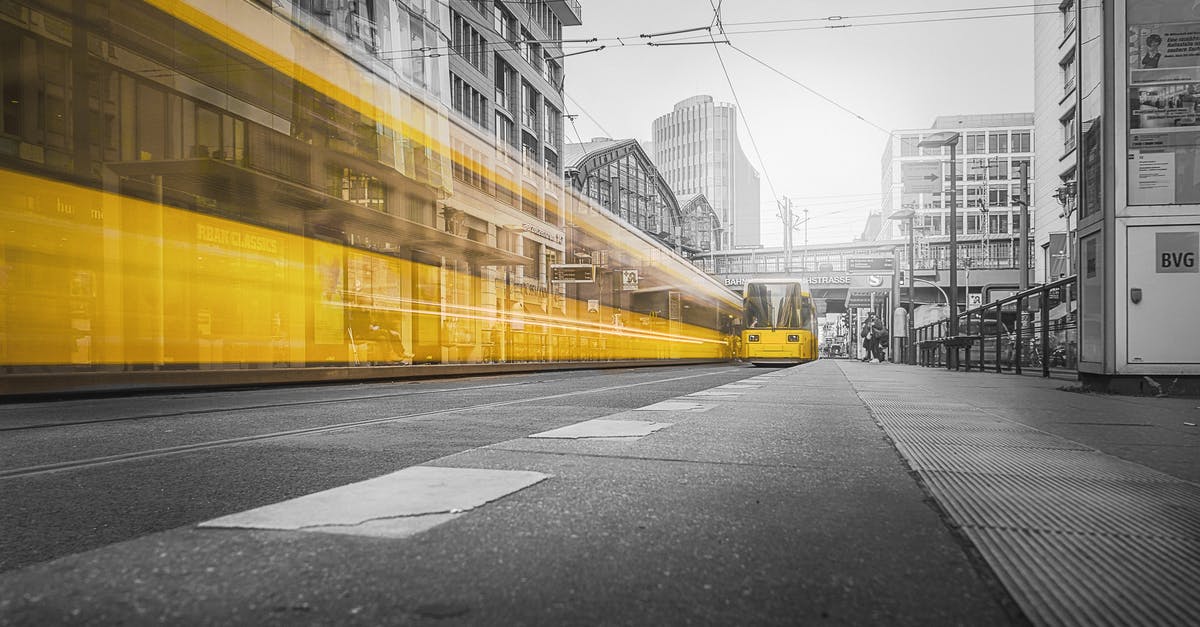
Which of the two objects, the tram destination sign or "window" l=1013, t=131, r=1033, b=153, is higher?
"window" l=1013, t=131, r=1033, b=153

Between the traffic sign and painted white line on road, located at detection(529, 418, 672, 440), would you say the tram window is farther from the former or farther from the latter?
the traffic sign

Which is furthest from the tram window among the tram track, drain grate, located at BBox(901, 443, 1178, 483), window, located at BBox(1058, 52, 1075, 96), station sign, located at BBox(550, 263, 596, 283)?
window, located at BBox(1058, 52, 1075, 96)

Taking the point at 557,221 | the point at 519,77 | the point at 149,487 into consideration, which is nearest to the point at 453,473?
the point at 149,487

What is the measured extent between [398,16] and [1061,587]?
21.3 metres

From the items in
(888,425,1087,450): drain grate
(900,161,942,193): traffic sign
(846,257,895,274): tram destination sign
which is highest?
(900,161,942,193): traffic sign

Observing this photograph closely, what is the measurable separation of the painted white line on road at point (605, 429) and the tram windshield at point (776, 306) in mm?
23323

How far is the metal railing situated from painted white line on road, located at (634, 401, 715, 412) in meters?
6.13

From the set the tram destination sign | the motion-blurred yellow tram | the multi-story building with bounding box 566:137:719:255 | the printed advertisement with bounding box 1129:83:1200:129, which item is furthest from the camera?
the multi-story building with bounding box 566:137:719:255

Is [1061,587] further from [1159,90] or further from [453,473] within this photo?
[1159,90]

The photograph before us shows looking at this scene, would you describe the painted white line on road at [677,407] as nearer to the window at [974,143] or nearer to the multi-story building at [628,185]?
the multi-story building at [628,185]

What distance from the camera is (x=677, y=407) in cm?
652

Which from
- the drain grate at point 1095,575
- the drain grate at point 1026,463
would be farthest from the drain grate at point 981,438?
the drain grate at point 1095,575

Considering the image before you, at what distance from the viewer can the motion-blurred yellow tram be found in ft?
91.1

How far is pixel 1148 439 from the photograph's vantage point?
4.66 meters
